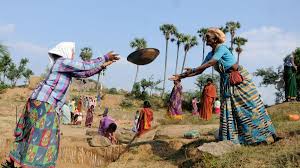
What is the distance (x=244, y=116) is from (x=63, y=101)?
6.81ft

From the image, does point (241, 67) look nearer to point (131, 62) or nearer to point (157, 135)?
point (131, 62)

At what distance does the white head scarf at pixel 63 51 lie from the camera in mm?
4426

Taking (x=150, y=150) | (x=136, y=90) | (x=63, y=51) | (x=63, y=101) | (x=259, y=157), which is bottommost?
(x=150, y=150)

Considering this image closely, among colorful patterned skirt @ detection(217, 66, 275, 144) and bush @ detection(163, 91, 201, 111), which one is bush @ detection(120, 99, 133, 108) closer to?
bush @ detection(163, 91, 201, 111)

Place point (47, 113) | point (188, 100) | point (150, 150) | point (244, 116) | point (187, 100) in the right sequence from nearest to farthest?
1. point (47, 113)
2. point (244, 116)
3. point (150, 150)
4. point (188, 100)
5. point (187, 100)

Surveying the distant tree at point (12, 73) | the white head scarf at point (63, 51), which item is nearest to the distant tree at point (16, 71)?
the distant tree at point (12, 73)

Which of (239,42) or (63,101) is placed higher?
(239,42)

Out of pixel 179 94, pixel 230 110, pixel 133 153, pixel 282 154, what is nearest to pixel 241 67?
pixel 230 110

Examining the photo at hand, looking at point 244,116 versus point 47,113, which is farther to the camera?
point 244,116

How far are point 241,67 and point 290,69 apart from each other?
21.7ft

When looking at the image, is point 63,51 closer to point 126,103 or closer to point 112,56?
point 112,56

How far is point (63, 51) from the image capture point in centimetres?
443

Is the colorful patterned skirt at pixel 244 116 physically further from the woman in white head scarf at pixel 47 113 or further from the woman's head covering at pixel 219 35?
the woman in white head scarf at pixel 47 113

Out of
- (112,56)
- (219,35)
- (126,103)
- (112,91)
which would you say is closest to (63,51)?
(112,56)
